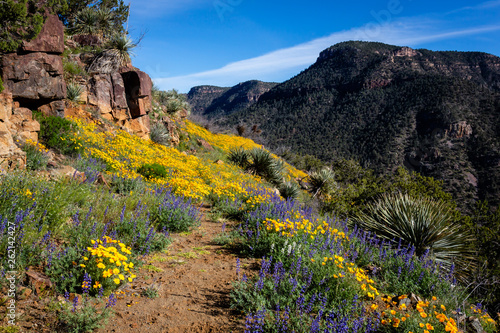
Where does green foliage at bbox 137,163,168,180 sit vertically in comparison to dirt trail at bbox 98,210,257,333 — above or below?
above

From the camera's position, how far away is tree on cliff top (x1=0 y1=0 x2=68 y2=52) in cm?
755

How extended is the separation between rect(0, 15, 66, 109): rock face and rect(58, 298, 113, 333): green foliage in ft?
25.3

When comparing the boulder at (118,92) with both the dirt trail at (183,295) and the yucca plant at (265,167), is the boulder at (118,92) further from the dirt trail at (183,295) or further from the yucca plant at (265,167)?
the dirt trail at (183,295)

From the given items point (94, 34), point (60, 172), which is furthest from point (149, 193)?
point (94, 34)

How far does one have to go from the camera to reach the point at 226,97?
412 ft

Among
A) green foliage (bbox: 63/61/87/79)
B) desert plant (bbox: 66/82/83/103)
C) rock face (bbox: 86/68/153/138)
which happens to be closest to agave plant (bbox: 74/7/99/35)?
green foliage (bbox: 63/61/87/79)

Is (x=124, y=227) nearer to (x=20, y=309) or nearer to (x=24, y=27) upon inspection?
(x=20, y=309)

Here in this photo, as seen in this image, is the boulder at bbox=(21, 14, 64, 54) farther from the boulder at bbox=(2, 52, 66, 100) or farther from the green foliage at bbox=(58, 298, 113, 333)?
the green foliage at bbox=(58, 298, 113, 333)

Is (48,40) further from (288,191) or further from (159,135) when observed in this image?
(288,191)

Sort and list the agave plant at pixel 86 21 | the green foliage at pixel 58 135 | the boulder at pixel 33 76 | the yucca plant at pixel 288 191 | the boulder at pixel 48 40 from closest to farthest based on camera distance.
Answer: the green foliage at pixel 58 135
the boulder at pixel 33 76
the boulder at pixel 48 40
the yucca plant at pixel 288 191
the agave plant at pixel 86 21

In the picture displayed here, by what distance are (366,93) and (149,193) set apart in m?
63.6

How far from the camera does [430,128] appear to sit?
4550 cm

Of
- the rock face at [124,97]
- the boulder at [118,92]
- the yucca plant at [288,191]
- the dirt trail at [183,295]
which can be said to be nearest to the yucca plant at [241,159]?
the yucca plant at [288,191]

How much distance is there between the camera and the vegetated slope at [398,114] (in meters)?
38.1
